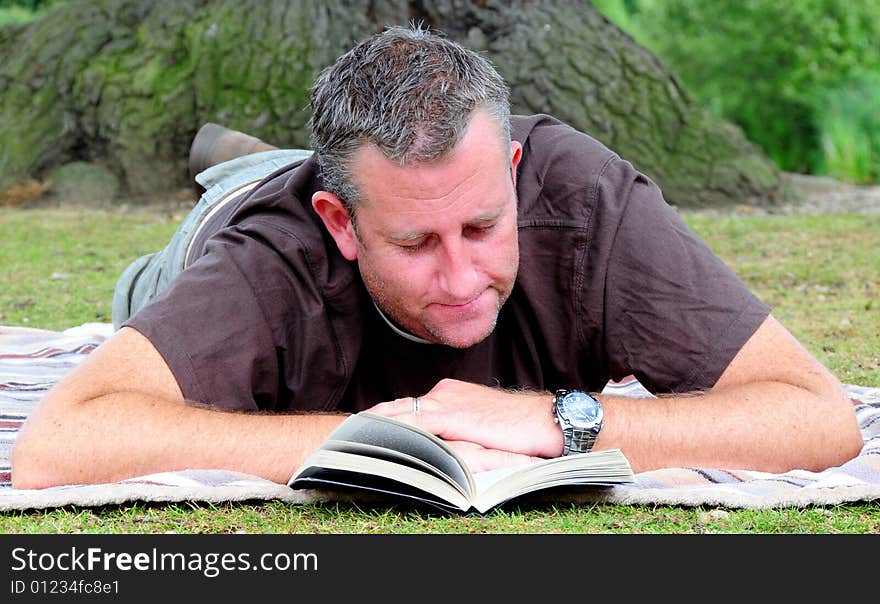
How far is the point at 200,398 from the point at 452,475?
83cm

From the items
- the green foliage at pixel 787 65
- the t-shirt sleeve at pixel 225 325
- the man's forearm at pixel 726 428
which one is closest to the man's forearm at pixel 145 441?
the t-shirt sleeve at pixel 225 325

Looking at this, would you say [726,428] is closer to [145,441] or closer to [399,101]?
[399,101]

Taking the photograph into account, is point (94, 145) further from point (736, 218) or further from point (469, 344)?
point (469, 344)

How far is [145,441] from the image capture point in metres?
3.19

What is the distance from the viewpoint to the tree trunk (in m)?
10.0

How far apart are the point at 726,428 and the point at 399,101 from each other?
1291mm

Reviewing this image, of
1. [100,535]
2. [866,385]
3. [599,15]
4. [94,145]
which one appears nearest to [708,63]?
[599,15]

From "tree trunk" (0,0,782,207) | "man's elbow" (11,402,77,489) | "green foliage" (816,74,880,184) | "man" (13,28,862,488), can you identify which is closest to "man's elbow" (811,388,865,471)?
"man" (13,28,862,488)

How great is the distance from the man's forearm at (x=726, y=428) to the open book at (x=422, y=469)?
313 mm

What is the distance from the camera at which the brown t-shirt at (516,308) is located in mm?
3447

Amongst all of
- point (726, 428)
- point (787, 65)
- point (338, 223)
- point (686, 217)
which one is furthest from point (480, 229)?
point (787, 65)

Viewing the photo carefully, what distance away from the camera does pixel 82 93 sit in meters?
10.6

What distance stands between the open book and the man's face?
0.51m

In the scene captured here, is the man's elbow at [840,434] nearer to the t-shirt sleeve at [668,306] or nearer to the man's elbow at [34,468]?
the t-shirt sleeve at [668,306]
